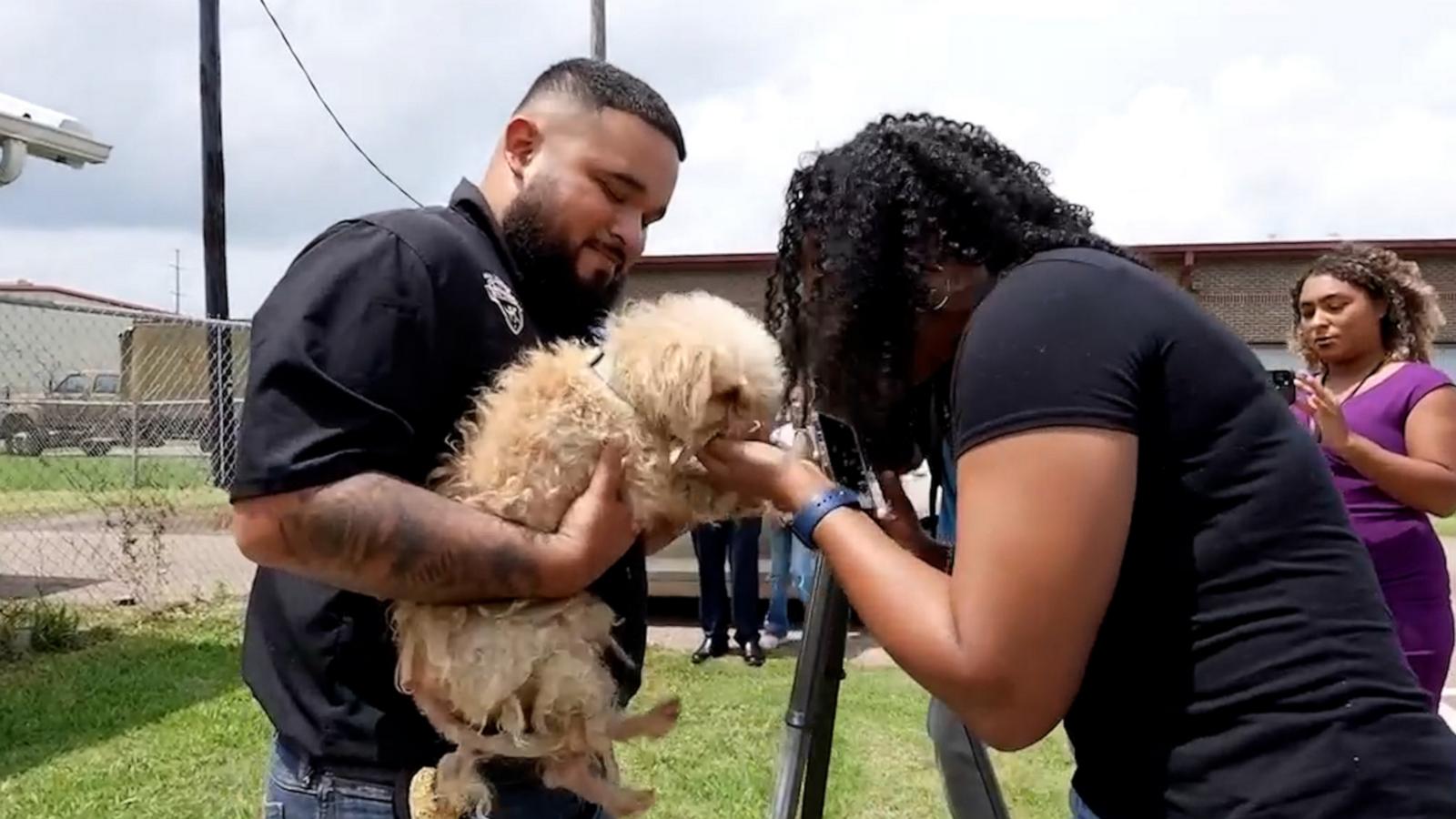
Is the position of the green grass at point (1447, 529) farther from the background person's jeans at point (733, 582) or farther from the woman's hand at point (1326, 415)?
the woman's hand at point (1326, 415)

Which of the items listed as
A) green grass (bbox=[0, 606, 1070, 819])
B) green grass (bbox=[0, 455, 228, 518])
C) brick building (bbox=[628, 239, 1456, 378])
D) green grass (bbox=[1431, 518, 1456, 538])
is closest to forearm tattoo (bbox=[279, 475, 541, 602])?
green grass (bbox=[0, 606, 1070, 819])

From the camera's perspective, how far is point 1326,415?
12.2 ft

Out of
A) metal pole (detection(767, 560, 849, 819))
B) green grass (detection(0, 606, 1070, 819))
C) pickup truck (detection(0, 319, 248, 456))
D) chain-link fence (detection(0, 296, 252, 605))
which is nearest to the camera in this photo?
metal pole (detection(767, 560, 849, 819))

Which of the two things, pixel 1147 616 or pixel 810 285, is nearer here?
pixel 1147 616

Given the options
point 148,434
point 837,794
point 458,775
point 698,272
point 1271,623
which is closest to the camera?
point 1271,623

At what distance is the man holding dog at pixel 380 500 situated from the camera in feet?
5.34

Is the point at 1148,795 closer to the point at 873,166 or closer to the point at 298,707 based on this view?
the point at 873,166

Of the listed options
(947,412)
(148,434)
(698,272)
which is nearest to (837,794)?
(947,412)

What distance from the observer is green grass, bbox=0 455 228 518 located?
8820 mm

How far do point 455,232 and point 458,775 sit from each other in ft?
2.62

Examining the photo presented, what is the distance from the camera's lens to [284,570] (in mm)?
1736

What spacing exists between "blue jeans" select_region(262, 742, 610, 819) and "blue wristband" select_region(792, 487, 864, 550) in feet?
1.90

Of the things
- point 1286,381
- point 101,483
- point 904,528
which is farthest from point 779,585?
point 904,528

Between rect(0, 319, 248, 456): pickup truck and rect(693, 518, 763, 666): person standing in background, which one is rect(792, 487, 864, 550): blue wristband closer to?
rect(693, 518, 763, 666): person standing in background
